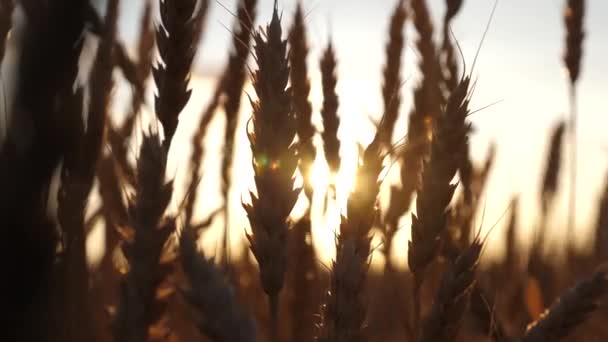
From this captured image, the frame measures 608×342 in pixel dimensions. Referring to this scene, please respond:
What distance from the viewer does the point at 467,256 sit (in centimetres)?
107

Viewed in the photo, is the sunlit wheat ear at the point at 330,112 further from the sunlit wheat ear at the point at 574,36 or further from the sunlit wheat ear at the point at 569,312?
the sunlit wheat ear at the point at 574,36

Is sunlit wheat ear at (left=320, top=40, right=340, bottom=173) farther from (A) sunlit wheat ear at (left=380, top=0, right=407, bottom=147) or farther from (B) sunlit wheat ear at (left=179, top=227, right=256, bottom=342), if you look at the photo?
(B) sunlit wheat ear at (left=179, top=227, right=256, bottom=342)

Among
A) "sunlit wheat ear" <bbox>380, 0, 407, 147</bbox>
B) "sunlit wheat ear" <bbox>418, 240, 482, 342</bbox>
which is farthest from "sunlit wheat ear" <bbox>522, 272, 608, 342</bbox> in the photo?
"sunlit wheat ear" <bbox>380, 0, 407, 147</bbox>

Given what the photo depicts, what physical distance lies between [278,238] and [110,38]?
14.6 inches

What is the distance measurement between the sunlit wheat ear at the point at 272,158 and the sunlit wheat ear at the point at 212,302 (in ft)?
0.76

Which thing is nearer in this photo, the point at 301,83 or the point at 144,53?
the point at 301,83

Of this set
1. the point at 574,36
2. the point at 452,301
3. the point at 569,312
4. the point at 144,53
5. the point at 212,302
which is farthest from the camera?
the point at 574,36

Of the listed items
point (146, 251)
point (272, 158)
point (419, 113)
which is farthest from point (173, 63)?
point (419, 113)

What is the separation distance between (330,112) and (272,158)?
892mm

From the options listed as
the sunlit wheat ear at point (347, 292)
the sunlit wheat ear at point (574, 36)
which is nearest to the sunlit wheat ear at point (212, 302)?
the sunlit wheat ear at point (347, 292)

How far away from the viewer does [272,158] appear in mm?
1000

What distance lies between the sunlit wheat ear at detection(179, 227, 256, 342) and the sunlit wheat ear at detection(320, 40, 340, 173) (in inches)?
41.9

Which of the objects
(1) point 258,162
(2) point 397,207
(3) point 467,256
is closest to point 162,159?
A: (1) point 258,162

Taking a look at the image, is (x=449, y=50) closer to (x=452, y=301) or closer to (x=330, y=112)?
(x=330, y=112)
